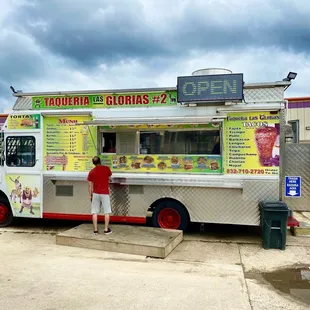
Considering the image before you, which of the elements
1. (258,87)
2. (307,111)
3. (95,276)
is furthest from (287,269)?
(307,111)

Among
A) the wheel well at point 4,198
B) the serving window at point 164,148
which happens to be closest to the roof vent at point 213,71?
the serving window at point 164,148

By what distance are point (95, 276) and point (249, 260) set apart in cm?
253

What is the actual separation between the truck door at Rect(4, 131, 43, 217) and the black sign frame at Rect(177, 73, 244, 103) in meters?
3.38

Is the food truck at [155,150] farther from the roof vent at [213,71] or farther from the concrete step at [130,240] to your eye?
the concrete step at [130,240]

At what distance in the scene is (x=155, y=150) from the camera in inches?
286

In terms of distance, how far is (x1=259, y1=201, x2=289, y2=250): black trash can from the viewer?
242 inches

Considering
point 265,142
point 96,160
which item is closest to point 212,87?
point 265,142

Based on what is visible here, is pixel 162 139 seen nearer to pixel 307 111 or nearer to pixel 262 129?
pixel 262 129

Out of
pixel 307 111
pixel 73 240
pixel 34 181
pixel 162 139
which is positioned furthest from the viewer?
pixel 307 111

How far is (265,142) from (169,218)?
246cm

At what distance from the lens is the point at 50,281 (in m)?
4.73

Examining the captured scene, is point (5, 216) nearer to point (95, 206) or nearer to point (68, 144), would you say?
point (68, 144)

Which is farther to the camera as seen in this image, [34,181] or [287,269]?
[34,181]

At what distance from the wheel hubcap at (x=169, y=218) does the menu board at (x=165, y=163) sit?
33.6 inches
